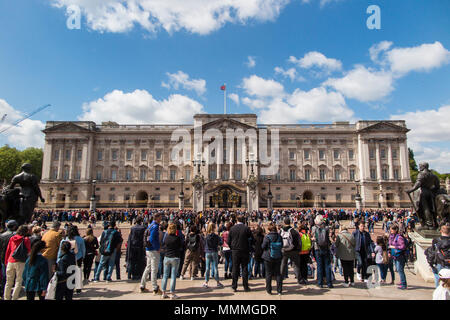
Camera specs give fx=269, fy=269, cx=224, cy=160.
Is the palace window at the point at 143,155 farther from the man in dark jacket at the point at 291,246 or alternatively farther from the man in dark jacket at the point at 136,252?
the man in dark jacket at the point at 291,246

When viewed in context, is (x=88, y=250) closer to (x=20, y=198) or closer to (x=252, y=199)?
(x=20, y=198)

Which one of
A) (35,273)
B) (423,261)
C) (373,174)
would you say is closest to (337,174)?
(373,174)

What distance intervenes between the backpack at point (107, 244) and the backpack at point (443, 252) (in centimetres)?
904

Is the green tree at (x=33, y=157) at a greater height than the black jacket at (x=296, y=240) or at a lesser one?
greater

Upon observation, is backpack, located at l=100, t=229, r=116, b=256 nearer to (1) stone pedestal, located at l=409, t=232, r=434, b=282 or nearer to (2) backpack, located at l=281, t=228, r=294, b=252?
(2) backpack, located at l=281, t=228, r=294, b=252

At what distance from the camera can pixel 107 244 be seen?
8.72 m

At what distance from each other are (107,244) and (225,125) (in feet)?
157

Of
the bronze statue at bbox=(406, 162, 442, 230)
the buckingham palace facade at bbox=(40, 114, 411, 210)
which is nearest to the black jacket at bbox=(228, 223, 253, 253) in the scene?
the bronze statue at bbox=(406, 162, 442, 230)

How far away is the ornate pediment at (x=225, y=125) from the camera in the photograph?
5503 centimetres

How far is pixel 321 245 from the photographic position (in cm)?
800

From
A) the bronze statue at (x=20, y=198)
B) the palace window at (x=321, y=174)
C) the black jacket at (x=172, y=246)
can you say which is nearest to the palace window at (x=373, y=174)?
the palace window at (x=321, y=174)

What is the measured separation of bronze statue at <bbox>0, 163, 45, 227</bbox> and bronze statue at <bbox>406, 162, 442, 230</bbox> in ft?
48.6

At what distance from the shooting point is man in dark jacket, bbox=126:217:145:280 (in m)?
8.65
